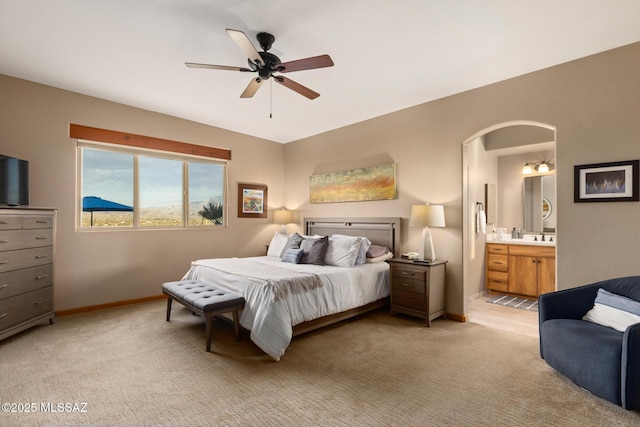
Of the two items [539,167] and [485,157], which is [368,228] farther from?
[539,167]

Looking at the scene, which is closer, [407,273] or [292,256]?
[407,273]

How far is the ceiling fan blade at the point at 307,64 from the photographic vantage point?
2459mm

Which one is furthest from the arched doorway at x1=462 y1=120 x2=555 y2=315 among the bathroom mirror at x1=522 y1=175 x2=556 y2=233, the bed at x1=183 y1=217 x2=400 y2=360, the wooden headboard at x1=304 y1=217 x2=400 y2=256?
the bed at x1=183 y1=217 x2=400 y2=360

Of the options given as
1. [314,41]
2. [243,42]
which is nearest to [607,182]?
[314,41]

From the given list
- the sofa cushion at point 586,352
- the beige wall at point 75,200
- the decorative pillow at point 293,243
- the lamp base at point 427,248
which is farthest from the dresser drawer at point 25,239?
the sofa cushion at point 586,352

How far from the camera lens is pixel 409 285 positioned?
3.87 m

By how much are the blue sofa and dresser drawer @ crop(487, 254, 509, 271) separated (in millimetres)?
2508

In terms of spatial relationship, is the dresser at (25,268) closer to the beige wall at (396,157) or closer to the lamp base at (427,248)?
the beige wall at (396,157)

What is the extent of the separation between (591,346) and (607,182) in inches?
63.2

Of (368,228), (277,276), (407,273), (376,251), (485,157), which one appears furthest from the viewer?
(485,157)

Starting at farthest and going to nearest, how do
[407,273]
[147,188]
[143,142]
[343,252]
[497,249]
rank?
[497,249] < [147,188] < [143,142] < [343,252] < [407,273]

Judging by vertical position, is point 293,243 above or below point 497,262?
above

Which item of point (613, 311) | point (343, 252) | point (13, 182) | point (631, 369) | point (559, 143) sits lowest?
point (631, 369)

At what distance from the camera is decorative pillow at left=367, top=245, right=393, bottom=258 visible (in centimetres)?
434
